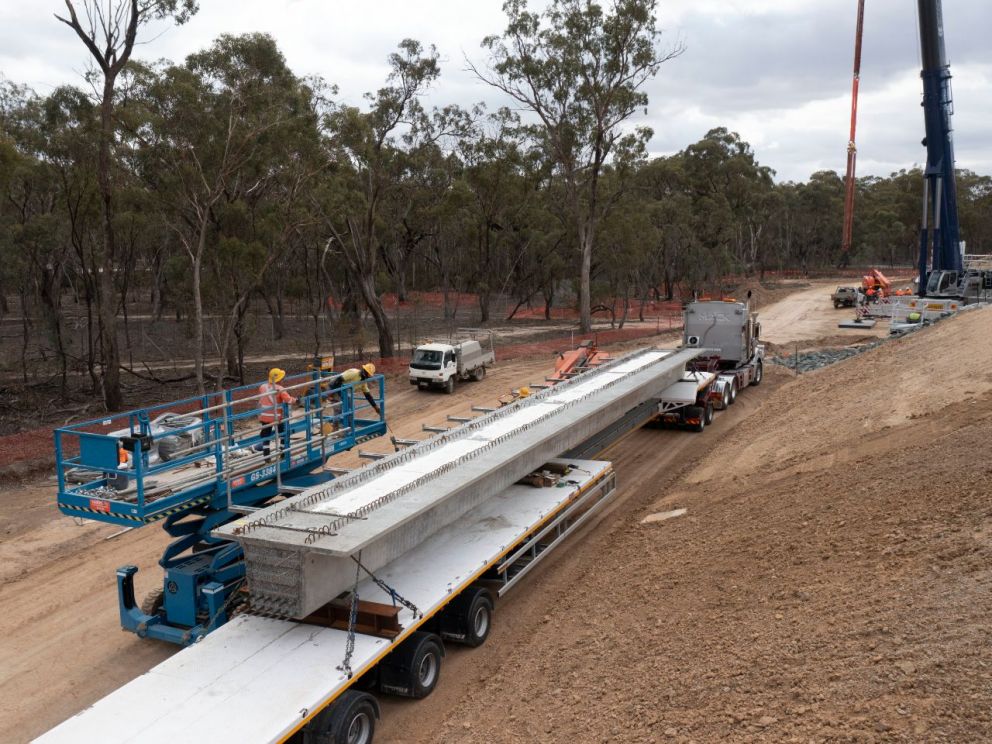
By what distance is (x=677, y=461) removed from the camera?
1694cm

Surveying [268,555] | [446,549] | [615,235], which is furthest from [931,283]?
[268,555]

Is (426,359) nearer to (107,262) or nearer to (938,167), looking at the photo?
(107,262)

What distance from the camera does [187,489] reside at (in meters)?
8.66

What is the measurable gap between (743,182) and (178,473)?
233ft

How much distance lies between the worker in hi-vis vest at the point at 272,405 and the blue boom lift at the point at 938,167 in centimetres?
3184

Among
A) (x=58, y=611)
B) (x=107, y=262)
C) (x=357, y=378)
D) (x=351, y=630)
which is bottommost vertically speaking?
(x=58, y=611)

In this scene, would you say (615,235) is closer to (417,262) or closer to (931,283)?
(931,283)

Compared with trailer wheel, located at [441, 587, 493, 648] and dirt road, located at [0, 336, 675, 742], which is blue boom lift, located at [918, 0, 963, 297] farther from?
trailer wheel, located at [441, 587, 493, 648]

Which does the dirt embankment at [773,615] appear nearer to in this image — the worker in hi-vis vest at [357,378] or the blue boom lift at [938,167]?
the worker in hi-vis vest at [357,378]

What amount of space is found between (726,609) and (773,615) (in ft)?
2.24

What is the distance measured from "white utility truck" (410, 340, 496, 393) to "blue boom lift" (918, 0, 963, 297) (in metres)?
21.8

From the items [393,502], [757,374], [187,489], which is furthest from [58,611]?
[757,374]

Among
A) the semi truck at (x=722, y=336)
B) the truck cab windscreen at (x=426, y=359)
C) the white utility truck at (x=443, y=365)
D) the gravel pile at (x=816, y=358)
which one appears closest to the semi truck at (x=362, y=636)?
the semi truck at (x=722, y=336)

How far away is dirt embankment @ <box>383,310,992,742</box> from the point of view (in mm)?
6188
